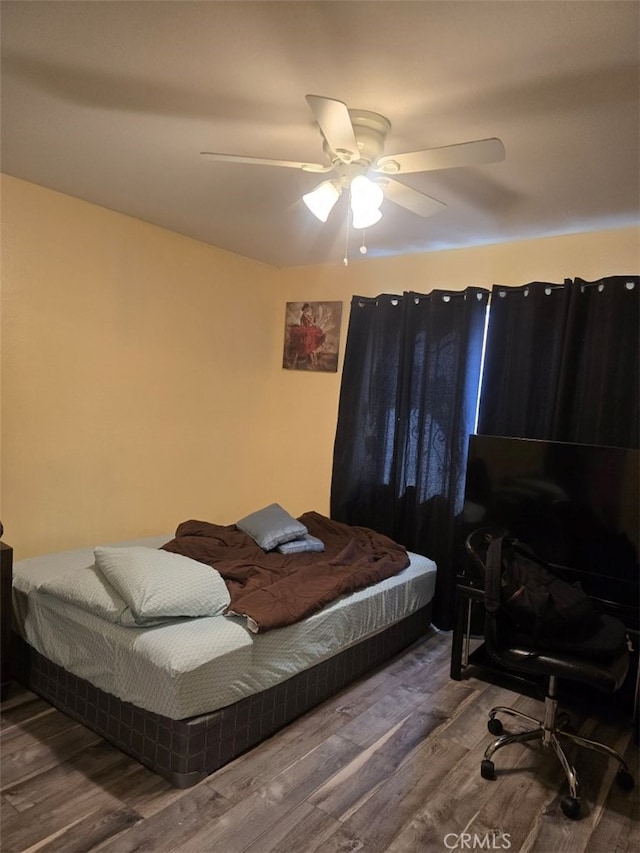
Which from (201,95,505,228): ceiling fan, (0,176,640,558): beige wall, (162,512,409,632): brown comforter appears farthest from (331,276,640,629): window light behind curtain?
(201,95,505,228): ceiling fan

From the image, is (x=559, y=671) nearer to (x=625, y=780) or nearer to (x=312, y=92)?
(x=625, y=780)

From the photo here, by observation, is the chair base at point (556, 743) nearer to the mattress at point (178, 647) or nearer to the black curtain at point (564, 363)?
the mattress at point (178, 647)

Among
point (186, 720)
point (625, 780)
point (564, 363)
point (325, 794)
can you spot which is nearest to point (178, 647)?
point (186, 720)

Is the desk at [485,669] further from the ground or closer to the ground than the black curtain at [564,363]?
Answer: closer to the ground

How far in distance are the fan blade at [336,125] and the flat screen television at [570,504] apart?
5.63 feet

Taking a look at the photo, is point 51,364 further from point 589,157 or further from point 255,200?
point 589,157

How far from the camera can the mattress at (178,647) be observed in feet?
6.62

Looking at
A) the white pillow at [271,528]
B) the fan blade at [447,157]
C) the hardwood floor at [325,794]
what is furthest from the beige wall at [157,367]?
the fan blade at [447,157]

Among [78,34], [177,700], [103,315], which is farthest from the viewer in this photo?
[103,315]

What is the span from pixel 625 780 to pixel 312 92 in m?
2.86

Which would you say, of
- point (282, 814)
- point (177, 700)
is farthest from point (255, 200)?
point (282, 814)

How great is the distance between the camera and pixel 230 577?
274 cm

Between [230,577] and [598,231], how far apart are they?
2.78m

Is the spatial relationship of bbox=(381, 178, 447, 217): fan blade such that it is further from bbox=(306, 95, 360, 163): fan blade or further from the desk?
the desk
